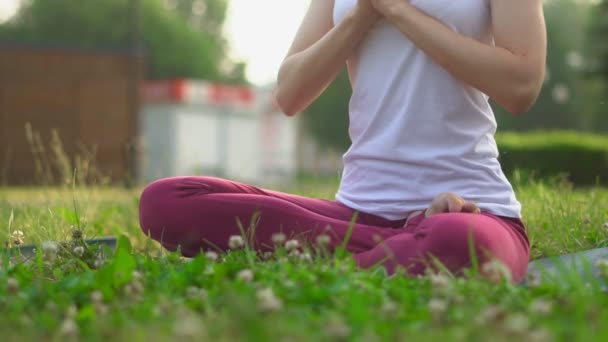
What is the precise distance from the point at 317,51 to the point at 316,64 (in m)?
0.05

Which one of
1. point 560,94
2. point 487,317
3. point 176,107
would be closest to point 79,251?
point 487,317

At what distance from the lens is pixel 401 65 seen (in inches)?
125

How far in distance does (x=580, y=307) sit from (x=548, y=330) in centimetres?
23

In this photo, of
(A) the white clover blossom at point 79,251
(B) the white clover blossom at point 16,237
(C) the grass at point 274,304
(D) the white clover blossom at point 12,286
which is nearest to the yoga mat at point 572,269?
(C) the grass at point 274,304

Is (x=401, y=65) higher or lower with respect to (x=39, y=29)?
higher

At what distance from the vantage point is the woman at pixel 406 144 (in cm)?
298

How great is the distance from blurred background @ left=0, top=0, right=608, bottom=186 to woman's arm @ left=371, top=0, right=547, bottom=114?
56.6 inches

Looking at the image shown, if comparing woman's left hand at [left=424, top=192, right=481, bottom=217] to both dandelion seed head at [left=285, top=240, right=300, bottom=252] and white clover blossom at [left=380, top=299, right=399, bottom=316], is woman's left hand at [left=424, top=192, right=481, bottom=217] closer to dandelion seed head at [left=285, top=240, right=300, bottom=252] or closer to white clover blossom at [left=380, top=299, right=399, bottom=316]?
dandelion seed head at [left=285, top=240, right=300, bottom=252]

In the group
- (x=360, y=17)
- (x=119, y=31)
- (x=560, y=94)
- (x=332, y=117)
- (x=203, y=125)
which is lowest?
(x=332, y=117)

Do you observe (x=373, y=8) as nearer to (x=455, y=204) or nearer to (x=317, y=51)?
(x=317, y=51)

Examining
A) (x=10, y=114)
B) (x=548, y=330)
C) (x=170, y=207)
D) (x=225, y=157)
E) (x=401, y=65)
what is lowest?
(x=225, y=157)

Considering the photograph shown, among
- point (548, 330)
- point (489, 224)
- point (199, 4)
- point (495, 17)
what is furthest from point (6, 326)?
point (199, 4)

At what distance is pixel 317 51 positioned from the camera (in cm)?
320

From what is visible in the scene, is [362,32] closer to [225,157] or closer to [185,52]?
[225,157]
